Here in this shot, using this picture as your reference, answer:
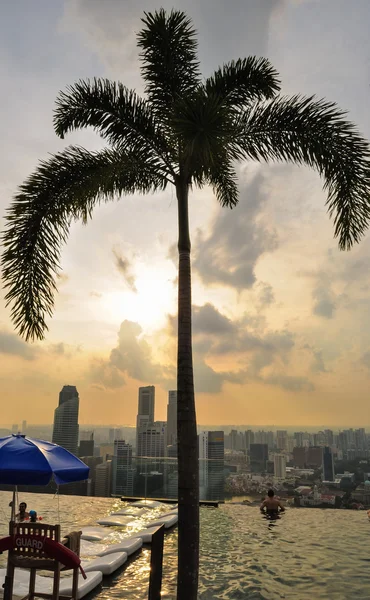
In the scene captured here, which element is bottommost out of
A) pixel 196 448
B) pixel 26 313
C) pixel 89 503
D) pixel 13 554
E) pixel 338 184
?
pixel 89 503

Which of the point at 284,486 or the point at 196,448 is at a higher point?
the point at 196,448

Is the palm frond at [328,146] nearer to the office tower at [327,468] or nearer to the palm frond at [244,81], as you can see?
the palm frond at [244,81]

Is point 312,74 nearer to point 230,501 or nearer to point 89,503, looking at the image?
point 230,501

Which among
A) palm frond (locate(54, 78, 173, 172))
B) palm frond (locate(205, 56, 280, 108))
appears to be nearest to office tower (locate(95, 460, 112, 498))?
palm frond (locate(54, 78, 173, 172))

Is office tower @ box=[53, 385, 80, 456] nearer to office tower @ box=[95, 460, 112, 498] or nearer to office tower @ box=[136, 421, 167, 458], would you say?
office tower @ box=[95, 460, 112, 498]

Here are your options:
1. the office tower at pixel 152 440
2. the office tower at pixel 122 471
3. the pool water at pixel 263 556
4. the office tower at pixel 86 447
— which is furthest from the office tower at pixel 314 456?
the office tower at pixel 86 447

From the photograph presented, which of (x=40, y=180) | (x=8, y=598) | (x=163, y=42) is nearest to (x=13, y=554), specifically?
(x=8, y=598)
